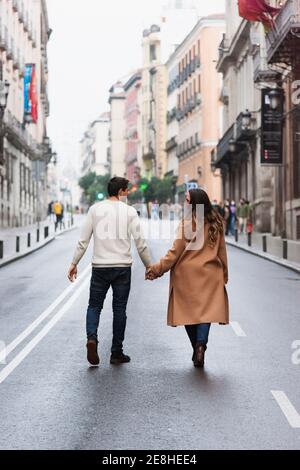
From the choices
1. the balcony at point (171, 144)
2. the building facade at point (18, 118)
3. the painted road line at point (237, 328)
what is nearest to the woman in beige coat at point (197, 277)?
the painted road line at point (237, 328)

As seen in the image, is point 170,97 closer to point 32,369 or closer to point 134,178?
point 134,178

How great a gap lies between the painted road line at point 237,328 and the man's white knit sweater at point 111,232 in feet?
9.00

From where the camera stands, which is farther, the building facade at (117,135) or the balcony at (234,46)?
the building facade at (117,135)

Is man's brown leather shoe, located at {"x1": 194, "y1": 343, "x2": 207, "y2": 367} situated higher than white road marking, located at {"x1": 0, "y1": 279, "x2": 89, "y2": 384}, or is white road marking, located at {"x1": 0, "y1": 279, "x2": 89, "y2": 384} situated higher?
man's brown leather shoe, located at {"x1": 194, "y1": 343, "x2": 207, "y2": 367}

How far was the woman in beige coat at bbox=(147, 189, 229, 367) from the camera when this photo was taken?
8.98 m

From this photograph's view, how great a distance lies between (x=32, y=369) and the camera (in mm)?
8984

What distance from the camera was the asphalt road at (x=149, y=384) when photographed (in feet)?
20.5

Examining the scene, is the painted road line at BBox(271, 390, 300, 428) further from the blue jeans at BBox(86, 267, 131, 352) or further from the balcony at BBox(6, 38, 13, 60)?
the balcony at BBox(6, 38, 13, 60)

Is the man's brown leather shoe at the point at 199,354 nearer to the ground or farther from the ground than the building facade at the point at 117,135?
nearer to the ground

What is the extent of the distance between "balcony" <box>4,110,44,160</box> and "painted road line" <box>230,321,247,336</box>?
37934 millimetres

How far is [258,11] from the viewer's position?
33.6 metres

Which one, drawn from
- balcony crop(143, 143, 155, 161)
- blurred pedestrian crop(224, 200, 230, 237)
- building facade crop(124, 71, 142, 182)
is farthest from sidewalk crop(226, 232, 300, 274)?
building facade crop(124, 71, 142, 182)

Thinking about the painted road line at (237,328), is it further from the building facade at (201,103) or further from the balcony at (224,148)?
the building facade at (201,103)

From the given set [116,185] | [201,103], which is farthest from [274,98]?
[201,103]
